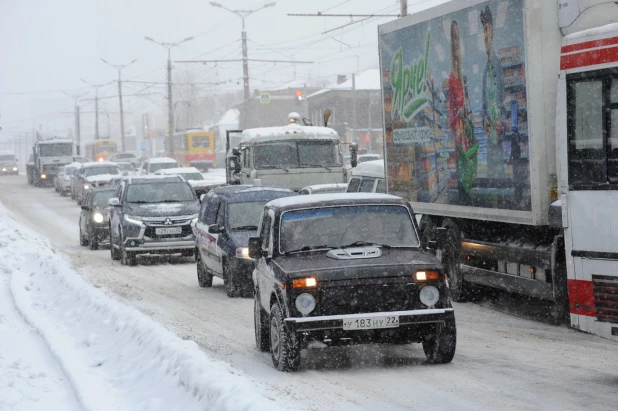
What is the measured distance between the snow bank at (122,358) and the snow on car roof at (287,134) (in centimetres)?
966

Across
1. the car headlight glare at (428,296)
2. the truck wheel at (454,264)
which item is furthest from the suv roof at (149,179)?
the car headlight glare at (428,296)

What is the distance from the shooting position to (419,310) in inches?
384

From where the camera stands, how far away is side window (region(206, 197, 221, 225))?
59.7 feet

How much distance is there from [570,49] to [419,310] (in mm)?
2802

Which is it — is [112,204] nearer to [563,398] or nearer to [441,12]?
[441,12]

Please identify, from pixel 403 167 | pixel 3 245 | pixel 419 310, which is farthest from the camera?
pixel 3 245

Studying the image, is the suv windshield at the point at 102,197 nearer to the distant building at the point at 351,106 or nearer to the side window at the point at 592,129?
the side window at the point at 592,129

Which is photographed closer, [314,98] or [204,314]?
[204,314]

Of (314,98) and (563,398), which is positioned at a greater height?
(314,98)

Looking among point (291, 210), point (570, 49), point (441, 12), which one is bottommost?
point (291, 210)

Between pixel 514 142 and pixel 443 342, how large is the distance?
3669 mm

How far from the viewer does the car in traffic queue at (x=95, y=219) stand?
28547 mm

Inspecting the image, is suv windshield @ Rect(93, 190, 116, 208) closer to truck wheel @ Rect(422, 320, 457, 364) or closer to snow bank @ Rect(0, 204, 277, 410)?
snow bank @ Rect(0, 204, 277, 410)

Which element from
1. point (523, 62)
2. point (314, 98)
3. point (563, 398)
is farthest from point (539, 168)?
point (314, 98)
